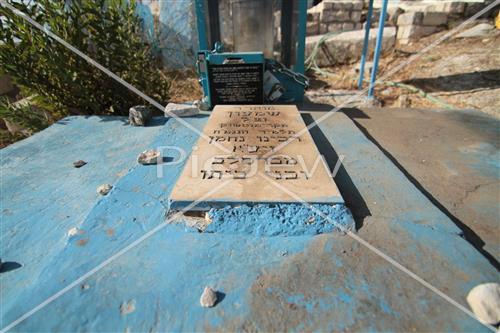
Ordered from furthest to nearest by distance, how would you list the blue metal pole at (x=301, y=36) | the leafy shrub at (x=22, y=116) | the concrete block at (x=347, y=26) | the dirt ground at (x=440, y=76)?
the concrete block at (x=347, y=26), the dirt ground at (x=440, y=76), the blue metal pole at (x=301, y=36), the leafy shrub at (x=22, y=116)

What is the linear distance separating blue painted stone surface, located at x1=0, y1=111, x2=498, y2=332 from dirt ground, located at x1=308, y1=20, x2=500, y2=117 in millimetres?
2725

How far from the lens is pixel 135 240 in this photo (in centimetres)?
128

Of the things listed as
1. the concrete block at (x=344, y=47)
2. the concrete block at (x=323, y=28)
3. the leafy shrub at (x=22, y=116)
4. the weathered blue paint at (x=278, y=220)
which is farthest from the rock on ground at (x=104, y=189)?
the concrete block at (x=323, y=28)

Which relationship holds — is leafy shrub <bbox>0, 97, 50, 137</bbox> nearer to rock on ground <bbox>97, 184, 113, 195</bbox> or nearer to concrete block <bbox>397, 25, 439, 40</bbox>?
rock on ground <bbox>97, 184, 113, 195</bbox>

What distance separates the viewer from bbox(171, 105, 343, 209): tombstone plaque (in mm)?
1381

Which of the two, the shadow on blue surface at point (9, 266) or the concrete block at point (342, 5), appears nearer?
the shadow on blue surface at point (9, 266)

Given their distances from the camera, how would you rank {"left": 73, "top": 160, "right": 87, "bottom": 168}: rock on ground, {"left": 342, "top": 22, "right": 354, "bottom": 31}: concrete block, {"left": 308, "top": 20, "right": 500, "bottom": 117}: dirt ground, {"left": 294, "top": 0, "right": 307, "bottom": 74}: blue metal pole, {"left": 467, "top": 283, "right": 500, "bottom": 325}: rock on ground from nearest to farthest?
{"left": 467, "top": 283, "right": 500, "bottom": 325}: rock on ground < {"left": 73, "top": 160, "right": 87, "bottom": 168}: rock on ground < {"left": 294, "top": 0, "right": 307, "bottom": 74}: blue metal pole < {"left": 308, "top": 20, "right": 500, "bottom": 117}: dirt ground < {"left": 342, "top": 22, "right": 354, "bottom": 31}: concrete block

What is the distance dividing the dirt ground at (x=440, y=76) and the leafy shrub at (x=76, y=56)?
2.29m

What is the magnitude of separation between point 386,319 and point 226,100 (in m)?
2.26

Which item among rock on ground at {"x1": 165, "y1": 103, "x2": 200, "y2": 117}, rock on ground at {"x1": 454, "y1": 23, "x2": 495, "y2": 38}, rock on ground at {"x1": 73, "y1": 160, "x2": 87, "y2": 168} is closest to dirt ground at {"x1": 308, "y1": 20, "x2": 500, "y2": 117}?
rock on ground at {"x1": 454, "y1": 23, "x2": 495, "y2": 38}

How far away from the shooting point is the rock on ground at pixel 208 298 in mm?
1013

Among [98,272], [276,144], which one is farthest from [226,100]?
[98,272]

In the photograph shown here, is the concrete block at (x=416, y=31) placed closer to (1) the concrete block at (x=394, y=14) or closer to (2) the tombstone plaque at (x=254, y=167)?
(1) the concrete block at (x=394, y=14)

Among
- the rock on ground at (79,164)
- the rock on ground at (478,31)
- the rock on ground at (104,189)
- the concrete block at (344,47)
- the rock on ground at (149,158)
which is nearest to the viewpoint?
the rock on ground at (104,189)
